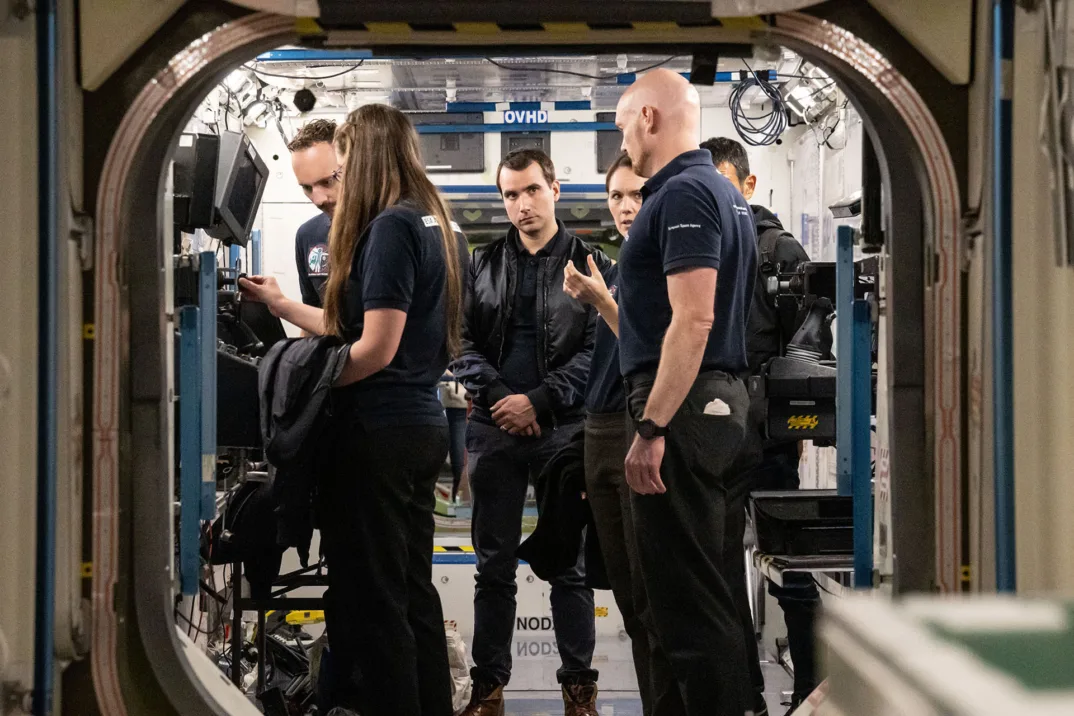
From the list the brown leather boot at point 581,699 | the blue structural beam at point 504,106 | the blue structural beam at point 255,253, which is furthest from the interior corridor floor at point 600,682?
the blue structural beam at point 504,106

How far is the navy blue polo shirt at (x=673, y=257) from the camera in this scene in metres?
3.01

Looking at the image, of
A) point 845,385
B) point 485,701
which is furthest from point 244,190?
point 845,385

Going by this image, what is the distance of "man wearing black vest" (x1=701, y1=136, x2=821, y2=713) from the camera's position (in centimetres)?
423

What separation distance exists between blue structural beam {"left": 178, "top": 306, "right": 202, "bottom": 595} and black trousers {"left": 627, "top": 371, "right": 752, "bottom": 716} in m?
1.23

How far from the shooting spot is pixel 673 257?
117 inches

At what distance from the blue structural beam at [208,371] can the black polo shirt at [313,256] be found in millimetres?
988

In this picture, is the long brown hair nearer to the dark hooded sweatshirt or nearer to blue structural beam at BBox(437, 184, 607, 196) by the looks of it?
the dark hooded sweatshirt

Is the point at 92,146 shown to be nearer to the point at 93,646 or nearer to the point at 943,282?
the point at 93,646

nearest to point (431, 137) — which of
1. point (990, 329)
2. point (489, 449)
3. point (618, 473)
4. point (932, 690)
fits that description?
point (489, 449)

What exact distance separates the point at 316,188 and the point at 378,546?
5.12ft

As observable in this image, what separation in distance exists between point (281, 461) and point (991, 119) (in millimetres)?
2113

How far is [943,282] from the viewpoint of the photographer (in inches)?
102

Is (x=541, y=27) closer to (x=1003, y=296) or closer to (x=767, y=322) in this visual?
(x=1003, y=296)

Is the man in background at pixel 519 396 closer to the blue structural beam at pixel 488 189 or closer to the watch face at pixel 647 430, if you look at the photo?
the watch face at pixel 647 430
